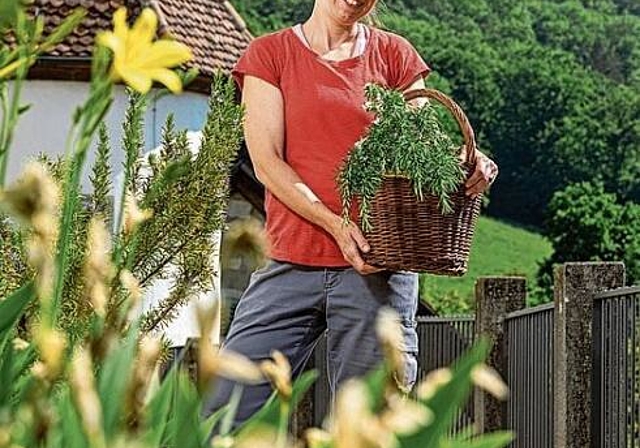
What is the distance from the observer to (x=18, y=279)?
227 centimetres

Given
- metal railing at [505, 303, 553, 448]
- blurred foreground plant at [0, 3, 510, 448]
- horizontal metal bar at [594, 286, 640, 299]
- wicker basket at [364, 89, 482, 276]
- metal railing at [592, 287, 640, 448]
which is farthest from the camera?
metal railing at [505, 303, 553, 448]

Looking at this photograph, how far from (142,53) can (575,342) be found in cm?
564

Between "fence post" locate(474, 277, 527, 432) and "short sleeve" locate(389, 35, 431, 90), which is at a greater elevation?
"short sleeve" locate(389, 35, 431, 90)

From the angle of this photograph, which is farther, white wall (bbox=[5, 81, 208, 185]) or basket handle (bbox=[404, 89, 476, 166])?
white wall (bbox=[5, 81, 208, 185])

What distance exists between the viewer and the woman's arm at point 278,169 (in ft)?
10.5

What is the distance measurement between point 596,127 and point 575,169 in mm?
1595

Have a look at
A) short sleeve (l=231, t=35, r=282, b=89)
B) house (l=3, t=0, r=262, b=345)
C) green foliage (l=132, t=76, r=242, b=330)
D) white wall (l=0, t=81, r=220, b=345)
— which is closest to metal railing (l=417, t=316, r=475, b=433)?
house (l=3, t=0, r=262, b=345)

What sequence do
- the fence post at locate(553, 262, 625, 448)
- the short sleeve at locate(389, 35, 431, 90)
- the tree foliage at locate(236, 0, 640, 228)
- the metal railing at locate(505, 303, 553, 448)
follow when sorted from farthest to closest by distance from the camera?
the tree foliage at locate(236, 0, 640, 228) → the metal railing at locate(505, 303, 553, 448) → the fence post at locate(553, 262, 625, 448) → the short sleeve at locate(389, 35, 431, 90)

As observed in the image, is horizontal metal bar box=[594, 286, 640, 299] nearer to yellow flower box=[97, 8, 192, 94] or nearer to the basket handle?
the basket handle

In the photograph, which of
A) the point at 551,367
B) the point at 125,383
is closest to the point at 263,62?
the point at 125,383

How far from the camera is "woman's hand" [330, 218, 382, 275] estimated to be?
321cm

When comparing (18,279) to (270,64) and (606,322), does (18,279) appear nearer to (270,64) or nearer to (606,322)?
(270,64)

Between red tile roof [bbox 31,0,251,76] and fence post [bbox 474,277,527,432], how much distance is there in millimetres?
6459

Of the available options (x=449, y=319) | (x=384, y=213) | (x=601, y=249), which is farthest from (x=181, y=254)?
(x=601, y=249)
